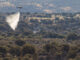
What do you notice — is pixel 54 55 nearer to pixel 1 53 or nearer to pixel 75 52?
pixel 75 52

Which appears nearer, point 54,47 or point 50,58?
point 50,58

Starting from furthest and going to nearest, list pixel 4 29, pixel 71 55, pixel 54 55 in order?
pixel 4 29
pixel 54 55
pixel 71 55

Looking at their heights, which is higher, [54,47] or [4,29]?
[54,47]

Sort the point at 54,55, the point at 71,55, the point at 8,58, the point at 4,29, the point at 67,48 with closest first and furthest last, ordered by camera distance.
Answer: the point at 8,58
the point at 71,55
the point at 54,55
the point at 67,48
the point at 4,29

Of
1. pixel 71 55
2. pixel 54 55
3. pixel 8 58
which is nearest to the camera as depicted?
pixel 8 58

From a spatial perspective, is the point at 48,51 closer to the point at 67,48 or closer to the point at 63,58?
the point at 67,48

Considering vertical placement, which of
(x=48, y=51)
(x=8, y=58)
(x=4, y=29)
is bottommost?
(x=4, y=29)

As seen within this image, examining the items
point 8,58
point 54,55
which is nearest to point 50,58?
point 54,55

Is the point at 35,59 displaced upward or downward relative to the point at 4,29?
upward

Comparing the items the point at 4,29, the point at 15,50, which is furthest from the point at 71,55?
the point at 4,29
